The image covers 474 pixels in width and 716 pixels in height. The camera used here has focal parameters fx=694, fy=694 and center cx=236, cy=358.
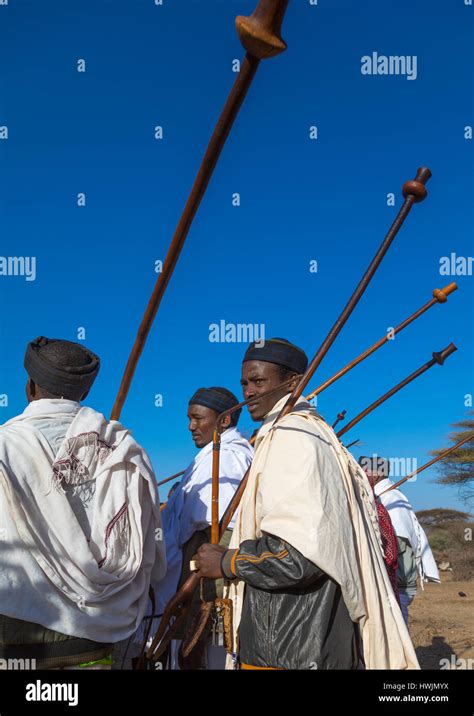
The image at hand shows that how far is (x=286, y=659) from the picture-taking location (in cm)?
274

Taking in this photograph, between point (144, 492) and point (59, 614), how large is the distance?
0.65m

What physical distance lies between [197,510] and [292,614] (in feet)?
6.02

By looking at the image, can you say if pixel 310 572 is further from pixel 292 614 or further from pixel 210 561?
pixel 210 561

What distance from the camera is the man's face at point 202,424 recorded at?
209 inches

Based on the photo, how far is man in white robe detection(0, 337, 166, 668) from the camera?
2.73 m

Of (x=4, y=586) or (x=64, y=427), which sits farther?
(x=64, y=427)

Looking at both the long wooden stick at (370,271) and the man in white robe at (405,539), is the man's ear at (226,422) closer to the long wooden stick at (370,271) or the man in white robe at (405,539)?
the long wooden stick at (370,271)

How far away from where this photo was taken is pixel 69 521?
2840mm

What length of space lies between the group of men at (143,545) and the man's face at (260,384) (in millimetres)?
160

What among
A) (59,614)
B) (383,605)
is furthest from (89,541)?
(383,605)

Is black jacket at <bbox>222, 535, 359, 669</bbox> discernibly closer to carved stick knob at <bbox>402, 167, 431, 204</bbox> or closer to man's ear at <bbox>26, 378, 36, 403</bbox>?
man's ear at <bbox>26, 378, 36, 403</bbox>

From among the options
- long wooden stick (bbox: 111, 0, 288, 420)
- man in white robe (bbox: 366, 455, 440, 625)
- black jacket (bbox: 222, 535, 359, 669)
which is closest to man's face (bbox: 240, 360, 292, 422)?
black jacket (bbox: 222, 535, 359, 669)

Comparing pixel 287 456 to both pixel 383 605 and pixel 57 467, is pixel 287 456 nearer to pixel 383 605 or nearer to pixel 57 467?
pixel 383 605

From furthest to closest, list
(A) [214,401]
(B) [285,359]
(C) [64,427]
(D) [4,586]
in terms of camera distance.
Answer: (A) [214,401] → (B) [285,359] → (C) [64,427] → (D) [4,586]
